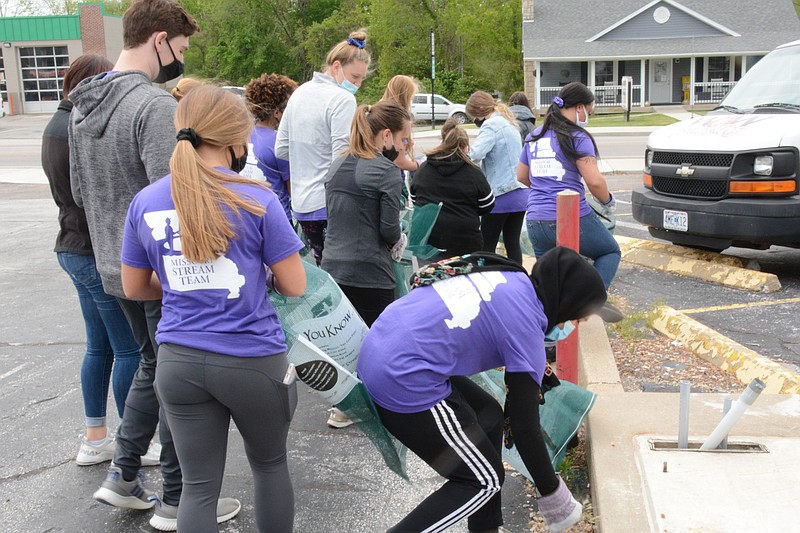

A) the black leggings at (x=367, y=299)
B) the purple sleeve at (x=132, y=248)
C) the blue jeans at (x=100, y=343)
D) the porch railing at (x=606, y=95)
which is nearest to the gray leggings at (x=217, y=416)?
the purple sleeve at (x=132, y=248)

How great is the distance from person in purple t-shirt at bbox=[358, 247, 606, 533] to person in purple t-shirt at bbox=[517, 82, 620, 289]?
2686 mm

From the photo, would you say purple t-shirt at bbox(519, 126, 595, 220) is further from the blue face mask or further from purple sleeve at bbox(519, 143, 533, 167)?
the blue face mask

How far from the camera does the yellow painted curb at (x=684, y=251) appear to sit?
26.3 feet

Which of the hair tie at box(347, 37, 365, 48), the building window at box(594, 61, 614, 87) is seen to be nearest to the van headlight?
the hair tie at box(347, 37, 365, 48)

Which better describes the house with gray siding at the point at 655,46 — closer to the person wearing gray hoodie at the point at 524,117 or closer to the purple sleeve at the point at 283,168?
the person wearing gray hoodie at the point at 524,117

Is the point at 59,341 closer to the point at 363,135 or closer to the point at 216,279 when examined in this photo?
the point at 363,135

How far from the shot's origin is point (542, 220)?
225 inches

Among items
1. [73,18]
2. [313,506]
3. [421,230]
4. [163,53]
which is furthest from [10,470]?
[73,18]

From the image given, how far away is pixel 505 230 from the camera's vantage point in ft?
23.1

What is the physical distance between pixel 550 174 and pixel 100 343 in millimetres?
3091

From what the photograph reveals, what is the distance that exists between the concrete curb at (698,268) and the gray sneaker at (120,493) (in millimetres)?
5544

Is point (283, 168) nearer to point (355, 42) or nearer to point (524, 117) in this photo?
point (355, 42)

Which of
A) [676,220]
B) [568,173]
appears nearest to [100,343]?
[568,173]

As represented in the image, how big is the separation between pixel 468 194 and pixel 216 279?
3403mm
